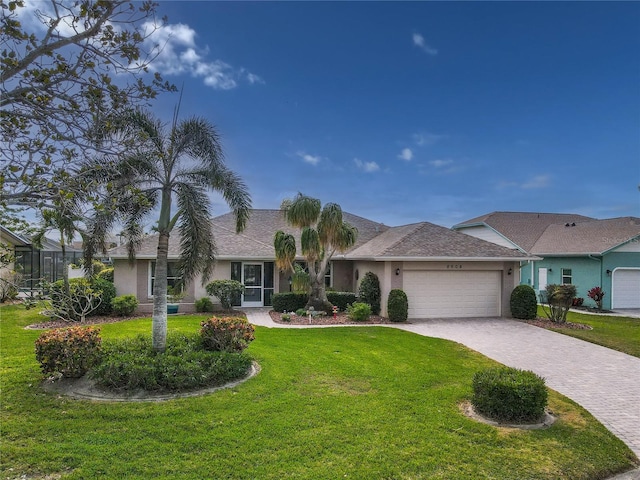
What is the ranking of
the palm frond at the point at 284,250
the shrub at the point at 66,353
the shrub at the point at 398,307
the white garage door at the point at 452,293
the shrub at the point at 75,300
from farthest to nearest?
the white garage door at the point at 452,293
the palm frond at the point at 284,250
the shrub at the point at 398,307
the shrub at the point at 75,300
the shrub at the point at 66,353

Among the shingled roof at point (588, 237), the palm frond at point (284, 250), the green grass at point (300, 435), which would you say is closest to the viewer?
Answer: the green grass at point (300, 435)

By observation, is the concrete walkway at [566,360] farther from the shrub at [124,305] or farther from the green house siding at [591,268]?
the green house siding at [591,268]

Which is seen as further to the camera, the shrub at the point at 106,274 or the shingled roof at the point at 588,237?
the shingled roof at the point at 588,237

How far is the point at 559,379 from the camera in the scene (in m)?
7.87

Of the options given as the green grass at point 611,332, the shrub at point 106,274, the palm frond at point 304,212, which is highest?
the palm frond at point 304,212

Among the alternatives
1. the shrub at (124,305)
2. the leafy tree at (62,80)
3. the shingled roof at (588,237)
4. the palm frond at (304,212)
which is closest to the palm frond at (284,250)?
the palm frond at (304,212)

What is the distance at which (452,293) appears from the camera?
15.8 m

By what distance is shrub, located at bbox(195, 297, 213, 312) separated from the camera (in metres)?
16.4

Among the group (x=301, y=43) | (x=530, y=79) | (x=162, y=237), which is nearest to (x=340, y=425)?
(x=162, y=237)

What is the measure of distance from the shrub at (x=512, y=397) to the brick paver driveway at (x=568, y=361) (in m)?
1.25

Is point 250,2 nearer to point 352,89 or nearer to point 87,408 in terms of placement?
point 352,89

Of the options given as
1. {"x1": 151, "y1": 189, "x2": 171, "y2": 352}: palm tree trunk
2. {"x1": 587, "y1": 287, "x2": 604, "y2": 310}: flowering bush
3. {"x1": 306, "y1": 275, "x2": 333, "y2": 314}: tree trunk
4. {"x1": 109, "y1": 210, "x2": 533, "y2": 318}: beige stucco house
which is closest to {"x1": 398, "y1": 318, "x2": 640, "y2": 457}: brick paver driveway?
{"x1": 109, "y1": 210, "x2": 533, "y2": 318}: beige stucco house

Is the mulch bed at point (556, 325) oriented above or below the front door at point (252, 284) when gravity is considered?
below

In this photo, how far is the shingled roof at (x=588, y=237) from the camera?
19344mm
